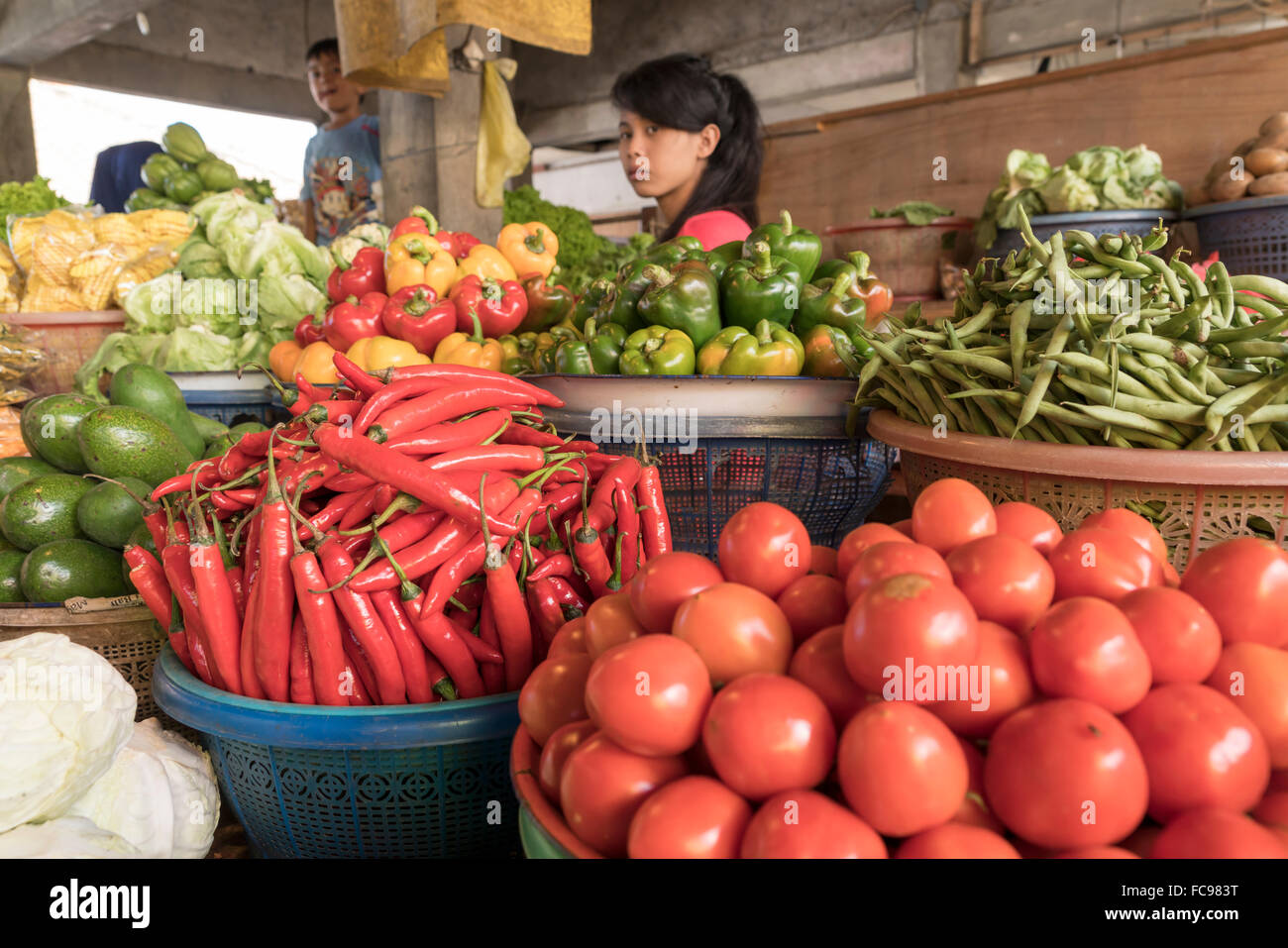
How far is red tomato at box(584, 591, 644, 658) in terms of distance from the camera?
40.6 inches

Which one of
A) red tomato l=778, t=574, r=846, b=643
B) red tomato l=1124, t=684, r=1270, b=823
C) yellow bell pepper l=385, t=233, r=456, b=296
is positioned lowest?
red tomato l=1124, t=684, r=1270, b=823

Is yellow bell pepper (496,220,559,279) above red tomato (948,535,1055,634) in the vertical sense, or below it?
above

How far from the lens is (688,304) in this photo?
Result: 90.5 inches

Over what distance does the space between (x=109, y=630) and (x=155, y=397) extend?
800 mm

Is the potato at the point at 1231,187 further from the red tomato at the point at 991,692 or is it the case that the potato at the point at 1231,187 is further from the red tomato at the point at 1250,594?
the red tomato at the point at 991,692

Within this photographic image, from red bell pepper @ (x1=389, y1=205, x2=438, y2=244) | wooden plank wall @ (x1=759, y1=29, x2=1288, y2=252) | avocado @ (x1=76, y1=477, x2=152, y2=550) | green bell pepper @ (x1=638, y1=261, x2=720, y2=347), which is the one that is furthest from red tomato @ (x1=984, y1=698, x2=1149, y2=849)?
wooden plank wall @ (x1=759, y1=29, x2=1288, y2=252)

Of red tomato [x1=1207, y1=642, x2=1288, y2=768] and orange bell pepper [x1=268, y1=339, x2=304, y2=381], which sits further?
orange bell pepper [x1=268, y1=339, x2=304, y2=381]

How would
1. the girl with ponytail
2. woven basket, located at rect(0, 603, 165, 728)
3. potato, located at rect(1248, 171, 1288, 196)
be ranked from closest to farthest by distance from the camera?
woven basket, located at rect(0, 603, 165, 728)
potato, located at rect(1248, 171, 1288, 196)
the girl with ponytail

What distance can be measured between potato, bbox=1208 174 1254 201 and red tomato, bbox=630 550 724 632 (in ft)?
11.5

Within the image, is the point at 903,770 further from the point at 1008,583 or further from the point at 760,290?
the point at 760,290

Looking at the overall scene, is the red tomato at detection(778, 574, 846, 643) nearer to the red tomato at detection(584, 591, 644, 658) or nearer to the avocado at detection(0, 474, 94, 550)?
the red tomato at detection(584, 591, 644, 658)

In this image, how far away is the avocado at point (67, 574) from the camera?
1.87 meters

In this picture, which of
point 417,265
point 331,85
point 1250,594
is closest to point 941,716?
point 1250,594

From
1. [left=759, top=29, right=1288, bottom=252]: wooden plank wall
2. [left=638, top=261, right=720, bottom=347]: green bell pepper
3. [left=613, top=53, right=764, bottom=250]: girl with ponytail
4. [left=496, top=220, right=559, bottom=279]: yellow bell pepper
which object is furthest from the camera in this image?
[left=759, top=29, right=1288, bottom=252]: wooden plank wall
